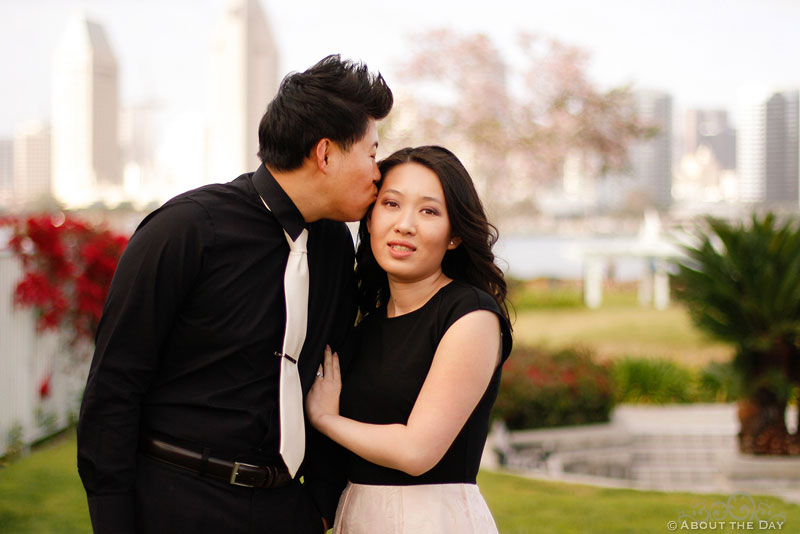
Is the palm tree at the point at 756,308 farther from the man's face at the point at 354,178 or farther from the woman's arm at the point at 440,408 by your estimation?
the man's face at the point at 354,178

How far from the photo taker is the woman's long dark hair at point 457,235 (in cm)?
263

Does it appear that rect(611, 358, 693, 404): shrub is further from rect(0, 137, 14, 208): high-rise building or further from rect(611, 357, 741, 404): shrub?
rect(0, 137, 14, 208): high-rise building

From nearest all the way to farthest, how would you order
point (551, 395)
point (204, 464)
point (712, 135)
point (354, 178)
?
1. point (204, 464)
2. point (354, 178)
3. point (551, 395)
4. point (712, 135)

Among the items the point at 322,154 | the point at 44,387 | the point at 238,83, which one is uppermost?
the point at 238,83

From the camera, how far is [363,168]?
2545 mm

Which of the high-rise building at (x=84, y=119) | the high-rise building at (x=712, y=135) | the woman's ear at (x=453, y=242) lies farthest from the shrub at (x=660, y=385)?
the high-rise building at (x=712, y=135)

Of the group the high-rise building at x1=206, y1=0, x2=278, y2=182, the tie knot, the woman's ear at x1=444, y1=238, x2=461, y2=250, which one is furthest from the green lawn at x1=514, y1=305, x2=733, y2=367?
the high-rise building at x1=206, y1=0, x2=278, y2=182

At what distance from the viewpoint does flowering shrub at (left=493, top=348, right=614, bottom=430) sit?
972 centimetres

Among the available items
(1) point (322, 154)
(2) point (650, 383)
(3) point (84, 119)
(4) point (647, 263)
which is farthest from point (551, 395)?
(3) point (84, 119)

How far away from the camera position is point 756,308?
830 centimetres

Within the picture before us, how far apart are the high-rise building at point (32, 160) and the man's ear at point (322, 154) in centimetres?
7192

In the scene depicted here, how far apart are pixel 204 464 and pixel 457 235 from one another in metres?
1.03

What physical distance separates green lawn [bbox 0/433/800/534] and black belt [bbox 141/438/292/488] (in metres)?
3.68

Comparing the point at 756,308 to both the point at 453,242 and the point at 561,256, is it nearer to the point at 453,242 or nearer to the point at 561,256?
the point at 453,242
